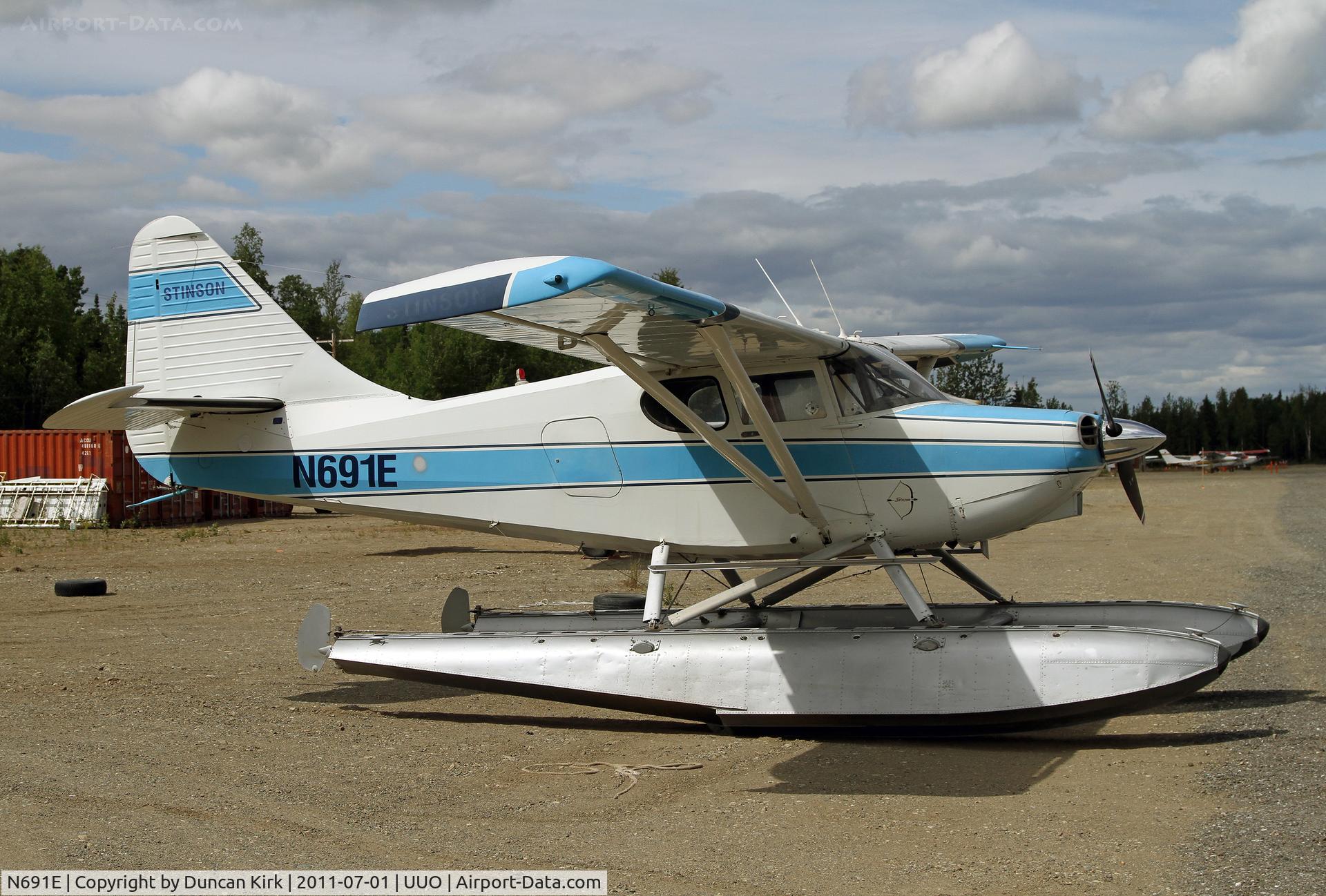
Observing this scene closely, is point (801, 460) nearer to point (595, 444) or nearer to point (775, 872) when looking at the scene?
point (595, 444)

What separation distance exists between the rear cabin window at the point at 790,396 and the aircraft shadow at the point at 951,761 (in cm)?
245

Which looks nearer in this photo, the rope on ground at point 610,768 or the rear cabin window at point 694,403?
the rope on ground at point 610,768

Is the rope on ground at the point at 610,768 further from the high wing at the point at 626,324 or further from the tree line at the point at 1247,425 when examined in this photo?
the tree line at the point at 1247,425

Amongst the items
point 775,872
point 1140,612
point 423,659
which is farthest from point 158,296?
point 1140,612

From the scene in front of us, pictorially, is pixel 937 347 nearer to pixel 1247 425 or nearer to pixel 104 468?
pixel 104 468

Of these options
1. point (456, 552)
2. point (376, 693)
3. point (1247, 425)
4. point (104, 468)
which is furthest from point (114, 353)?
point (1247, 425)

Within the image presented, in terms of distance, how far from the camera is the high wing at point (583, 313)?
220 inches

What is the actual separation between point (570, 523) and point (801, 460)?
2.00 meters

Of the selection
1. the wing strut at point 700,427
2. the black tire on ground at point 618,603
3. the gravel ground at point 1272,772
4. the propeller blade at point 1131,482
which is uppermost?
the wing strut at point 700,427

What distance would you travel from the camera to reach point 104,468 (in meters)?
30.2

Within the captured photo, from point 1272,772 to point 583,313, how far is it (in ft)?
15.7

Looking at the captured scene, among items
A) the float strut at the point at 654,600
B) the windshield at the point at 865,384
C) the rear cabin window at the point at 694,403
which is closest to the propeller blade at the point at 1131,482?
the windshield at the point at 865,384

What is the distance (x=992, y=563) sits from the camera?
1962 centimetres

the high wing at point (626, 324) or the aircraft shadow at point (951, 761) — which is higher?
the high wing at point (626, 324)
